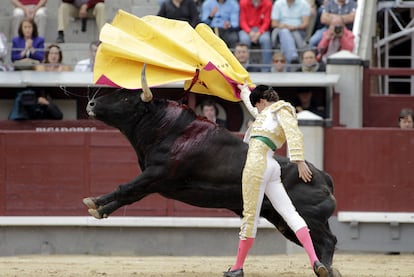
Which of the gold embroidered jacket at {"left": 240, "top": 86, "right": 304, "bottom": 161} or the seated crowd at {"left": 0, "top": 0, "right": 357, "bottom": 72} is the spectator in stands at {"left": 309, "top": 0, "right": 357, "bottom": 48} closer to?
the seated crowd at {"left": 0, "top": 0, "right": 357, "bottom": 72}

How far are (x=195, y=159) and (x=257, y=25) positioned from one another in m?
5.39

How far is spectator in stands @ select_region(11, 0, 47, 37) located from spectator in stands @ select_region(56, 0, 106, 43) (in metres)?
0.21

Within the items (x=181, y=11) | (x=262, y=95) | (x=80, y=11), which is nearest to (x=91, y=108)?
(x=262, y=95)

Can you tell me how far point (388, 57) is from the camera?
56.2ft

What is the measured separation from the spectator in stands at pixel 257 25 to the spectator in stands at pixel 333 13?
1.65ft

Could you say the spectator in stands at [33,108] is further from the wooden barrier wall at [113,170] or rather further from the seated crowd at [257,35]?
the wooden barrier wall at [113,170]

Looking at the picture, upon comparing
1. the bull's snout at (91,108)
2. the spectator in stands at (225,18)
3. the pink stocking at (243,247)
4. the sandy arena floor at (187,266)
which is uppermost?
the spectator in stands at (225,18)

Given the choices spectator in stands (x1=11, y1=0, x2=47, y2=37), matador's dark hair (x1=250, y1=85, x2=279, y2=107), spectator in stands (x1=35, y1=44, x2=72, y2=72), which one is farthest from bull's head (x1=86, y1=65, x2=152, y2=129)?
spectator in stands (x1=11, y1=0, x2=47, y2=37)

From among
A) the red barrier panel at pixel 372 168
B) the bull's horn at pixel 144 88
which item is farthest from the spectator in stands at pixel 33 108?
the bull's horn at pixel 144 88

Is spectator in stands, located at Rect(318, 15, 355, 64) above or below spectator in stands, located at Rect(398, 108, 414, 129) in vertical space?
above

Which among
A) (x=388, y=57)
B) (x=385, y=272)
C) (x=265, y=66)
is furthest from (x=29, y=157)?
(x=388, y=57)

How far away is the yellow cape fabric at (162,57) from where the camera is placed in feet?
31.7

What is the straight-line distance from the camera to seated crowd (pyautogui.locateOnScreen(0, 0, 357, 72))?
1448 cm

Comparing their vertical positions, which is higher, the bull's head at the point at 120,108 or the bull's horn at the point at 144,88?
the bull's horn at the point at 144,88
